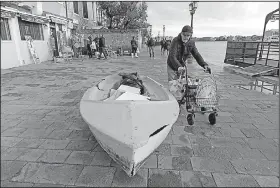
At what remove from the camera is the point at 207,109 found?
3.41 meters

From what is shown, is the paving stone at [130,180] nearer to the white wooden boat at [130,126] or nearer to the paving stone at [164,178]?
the paving stone at [164,178]

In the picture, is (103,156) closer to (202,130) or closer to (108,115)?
(108,115)

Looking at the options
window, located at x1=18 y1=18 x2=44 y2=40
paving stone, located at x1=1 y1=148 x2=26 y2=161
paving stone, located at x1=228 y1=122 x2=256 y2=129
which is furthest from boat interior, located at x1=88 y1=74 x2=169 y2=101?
window, located at x1=18 y1=18 x2=44 y2=40

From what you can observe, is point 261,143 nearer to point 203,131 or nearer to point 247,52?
point 203,131

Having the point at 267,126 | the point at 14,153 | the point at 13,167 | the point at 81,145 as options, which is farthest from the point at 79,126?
the point at 267,126

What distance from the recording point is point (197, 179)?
2.16 metres

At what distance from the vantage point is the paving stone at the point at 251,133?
125 inches

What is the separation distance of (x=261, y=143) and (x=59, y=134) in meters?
3.46

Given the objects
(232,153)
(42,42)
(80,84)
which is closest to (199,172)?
(232,153)

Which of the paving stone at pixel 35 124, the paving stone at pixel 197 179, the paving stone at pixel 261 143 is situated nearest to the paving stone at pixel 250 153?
the paving stone at pixel 261 143

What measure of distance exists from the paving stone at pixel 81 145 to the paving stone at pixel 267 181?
227cm

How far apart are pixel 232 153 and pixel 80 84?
5744 millimetres

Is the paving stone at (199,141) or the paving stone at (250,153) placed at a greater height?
the paving stone at (199,141)

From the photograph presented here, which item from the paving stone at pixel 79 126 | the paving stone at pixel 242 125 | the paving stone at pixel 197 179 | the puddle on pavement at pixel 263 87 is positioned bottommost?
the paving stone at pixel 197 179
